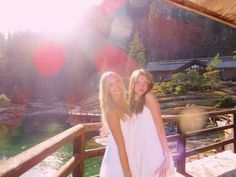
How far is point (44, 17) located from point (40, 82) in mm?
21387

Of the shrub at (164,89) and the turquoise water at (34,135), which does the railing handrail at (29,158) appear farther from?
the shrub at (164,89)

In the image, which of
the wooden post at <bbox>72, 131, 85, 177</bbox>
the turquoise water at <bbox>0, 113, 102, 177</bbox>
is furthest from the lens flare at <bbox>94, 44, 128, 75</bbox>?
the wooden post at <bbox>72, 131, 85, 177</bbox>

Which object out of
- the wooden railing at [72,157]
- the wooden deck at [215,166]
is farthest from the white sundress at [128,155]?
the wooden deck at [215,166]

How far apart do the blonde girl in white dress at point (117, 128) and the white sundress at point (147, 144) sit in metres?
0.09

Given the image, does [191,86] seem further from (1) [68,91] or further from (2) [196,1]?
(2) [196,1]

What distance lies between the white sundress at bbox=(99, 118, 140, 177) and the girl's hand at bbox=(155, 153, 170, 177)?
0.65 ft

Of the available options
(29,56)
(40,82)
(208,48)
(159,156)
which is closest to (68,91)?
(40,82)

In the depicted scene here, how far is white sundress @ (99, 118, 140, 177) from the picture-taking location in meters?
2.92

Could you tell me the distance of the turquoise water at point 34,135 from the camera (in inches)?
876

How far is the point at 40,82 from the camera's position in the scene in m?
70.8

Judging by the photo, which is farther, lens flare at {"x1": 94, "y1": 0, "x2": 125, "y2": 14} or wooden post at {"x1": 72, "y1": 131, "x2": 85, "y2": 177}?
lens flare at {"x1": 94, "y1": 0, "x2": 125, "y2": 14}

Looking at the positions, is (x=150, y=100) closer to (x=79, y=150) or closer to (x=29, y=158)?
(x=79, y=150)

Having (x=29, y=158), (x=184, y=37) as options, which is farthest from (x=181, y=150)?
(x=184, y=37)

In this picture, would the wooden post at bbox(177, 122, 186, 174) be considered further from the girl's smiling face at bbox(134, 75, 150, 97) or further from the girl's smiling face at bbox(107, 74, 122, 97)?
the girl's smiling face at bbox(107, 74, 122, 97)
